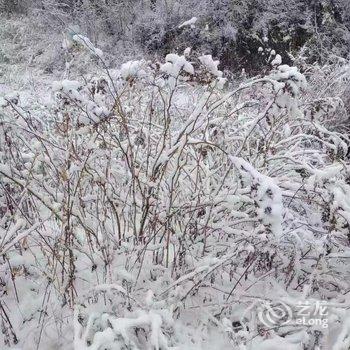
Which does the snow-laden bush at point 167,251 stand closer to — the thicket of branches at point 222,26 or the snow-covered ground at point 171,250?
the snow-covered ground at point 171,250

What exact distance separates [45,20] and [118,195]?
259 inches

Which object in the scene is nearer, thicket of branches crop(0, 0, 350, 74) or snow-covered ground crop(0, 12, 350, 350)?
snow-covered ground crop(0, 12, 350, 350)

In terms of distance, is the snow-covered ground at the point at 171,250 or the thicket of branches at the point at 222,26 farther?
the thicket of branches at the point at 222,26

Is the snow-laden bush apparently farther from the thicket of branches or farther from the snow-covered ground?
the thicket of branches

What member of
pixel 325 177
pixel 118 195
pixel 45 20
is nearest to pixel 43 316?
pixel 118 195

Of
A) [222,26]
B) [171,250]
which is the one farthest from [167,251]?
[222,26]

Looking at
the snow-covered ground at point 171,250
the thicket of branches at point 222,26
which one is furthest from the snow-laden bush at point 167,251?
the thicket of branches at point 222,26

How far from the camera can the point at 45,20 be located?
7.38 meters

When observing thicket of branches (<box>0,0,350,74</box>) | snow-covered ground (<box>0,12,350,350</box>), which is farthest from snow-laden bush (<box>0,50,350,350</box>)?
thicket of branches (<box>0,0,350,74</box>)

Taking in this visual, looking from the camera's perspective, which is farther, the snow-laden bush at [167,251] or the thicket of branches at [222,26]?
the thicket of branches at [222,26]

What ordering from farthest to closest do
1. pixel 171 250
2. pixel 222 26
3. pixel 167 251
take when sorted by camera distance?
pixel 222 26, pixel 171 250, pixel 167 251

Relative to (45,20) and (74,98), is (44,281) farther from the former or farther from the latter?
(45,20)

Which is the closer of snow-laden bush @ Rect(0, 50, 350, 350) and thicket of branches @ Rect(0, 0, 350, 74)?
snow-laden bush @ Rect(0, 50, 350, 350)

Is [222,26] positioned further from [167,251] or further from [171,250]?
[167,251]
